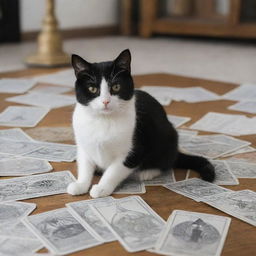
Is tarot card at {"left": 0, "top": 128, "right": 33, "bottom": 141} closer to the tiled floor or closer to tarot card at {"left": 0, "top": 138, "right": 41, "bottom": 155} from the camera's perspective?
tarot card at {"left": 0, "top": 138, "right": 41, "bottom": 155}

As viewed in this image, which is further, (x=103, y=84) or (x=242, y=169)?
(x=242, y=169)

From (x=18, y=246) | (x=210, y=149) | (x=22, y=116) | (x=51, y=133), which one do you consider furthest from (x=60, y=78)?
(x=18, y=246)

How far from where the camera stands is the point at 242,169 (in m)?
1.69

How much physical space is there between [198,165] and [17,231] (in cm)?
67

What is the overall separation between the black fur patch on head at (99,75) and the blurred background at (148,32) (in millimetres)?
2083

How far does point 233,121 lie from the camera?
226cm

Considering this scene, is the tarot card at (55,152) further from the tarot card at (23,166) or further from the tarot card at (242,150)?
the tarot card at (242,150)

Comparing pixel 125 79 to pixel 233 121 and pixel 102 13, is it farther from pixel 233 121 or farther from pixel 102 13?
pixel 102 13

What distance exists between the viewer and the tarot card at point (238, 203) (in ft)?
4.43

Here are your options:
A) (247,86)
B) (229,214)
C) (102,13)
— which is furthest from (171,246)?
(102,13)

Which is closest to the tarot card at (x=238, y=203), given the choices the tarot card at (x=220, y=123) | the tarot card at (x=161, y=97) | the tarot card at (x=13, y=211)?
the tarot card at (x=13, y=211)

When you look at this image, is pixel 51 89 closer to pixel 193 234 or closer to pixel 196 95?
pixel 196 95

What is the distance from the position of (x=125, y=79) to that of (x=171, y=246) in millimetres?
494

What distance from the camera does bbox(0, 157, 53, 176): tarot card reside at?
1633 millimetres
